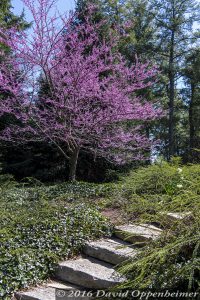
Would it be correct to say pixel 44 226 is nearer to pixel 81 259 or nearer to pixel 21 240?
pixel 21 240

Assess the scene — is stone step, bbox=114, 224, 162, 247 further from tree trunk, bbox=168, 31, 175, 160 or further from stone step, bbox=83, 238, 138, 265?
tree trunk, bbox=168, 31, 175, 160

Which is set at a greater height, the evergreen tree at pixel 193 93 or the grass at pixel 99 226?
the evergreen tree at pixel 193 93

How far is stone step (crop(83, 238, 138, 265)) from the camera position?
3.47 metres

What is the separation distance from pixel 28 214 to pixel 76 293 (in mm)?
1556

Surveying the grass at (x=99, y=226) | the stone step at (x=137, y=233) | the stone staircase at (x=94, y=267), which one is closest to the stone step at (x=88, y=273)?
the stone staircase at (x=94, y=267)

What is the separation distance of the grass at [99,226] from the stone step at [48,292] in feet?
0.27

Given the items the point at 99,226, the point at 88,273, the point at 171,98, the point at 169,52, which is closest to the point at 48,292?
the point at 88,273

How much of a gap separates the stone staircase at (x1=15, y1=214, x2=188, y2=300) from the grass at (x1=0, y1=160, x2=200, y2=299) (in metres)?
0.11

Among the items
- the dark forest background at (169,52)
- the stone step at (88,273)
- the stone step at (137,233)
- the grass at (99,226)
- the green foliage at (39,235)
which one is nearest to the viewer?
the grass at (99,226)

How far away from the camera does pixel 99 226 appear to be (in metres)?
4.29

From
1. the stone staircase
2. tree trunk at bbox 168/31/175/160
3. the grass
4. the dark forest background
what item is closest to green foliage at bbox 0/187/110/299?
the grass

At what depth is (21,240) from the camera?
151 inches

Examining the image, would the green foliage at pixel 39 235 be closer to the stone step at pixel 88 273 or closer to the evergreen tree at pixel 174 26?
the stone step at pixel 88 273

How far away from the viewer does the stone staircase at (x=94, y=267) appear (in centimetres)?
315
